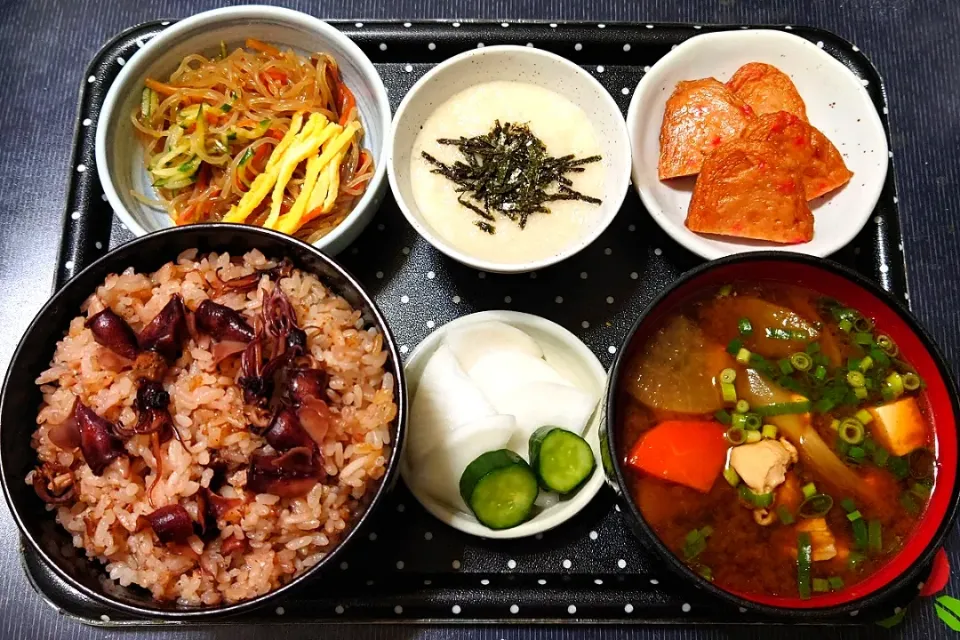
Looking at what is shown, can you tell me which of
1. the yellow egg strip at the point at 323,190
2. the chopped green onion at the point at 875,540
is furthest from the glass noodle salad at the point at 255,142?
the chopped green onion at the point at 875,540

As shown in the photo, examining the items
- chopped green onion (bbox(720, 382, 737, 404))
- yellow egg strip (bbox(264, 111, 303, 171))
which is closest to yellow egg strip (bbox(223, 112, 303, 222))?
yellow egg strip (bbox(264, 111, 303, 171))

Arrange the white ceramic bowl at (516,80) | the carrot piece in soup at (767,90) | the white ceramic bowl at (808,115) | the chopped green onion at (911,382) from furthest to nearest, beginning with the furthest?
the carrot piece in soup at (767,90), the white ceramic bowl at (808,115), the white ceramic bowl at (516,80), the chopped green onion at (911,382)

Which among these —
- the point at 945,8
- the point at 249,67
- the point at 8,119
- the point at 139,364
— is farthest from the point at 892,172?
the point at 8,119

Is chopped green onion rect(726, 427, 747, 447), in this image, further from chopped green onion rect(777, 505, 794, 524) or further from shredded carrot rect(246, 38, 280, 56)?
shredded carrot rect(246, 38, 280, 56)

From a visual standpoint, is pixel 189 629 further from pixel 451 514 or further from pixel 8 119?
pixel 8 119

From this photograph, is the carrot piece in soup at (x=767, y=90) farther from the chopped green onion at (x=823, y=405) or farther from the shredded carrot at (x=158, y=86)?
the shredded carrot at (x=158, y=86)

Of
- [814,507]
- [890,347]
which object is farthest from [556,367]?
[890,347]

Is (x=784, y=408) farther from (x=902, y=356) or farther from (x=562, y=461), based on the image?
(x=562, y=461)
